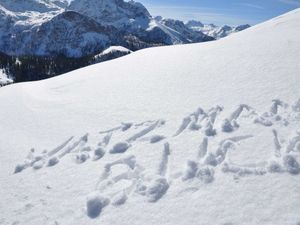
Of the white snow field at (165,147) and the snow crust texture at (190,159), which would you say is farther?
the snow crust texture at (190,159)

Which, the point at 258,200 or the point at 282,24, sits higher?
the point at 282,24

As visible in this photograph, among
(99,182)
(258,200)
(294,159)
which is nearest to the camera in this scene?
(258,200)

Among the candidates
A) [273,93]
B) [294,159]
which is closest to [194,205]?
[294,159]

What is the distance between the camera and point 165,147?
780 centimetres

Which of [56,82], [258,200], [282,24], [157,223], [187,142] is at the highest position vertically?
[282,24]

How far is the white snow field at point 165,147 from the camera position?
593 centimetres

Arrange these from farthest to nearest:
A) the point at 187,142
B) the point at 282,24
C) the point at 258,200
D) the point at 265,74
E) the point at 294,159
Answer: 1. the point at 282,24
2. the point at 265,74
3. the point at 187,142
4. the point at 294,159
5. the point at 258,200

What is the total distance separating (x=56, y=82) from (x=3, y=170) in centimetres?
787

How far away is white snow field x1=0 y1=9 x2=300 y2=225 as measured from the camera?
5926mm

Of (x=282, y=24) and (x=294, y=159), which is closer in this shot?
(x=294, y=159)

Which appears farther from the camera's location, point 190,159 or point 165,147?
point 165,147

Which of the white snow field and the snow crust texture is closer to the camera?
the white snow field

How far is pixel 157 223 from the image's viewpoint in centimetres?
567

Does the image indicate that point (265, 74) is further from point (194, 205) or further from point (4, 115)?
point (4, 115)
